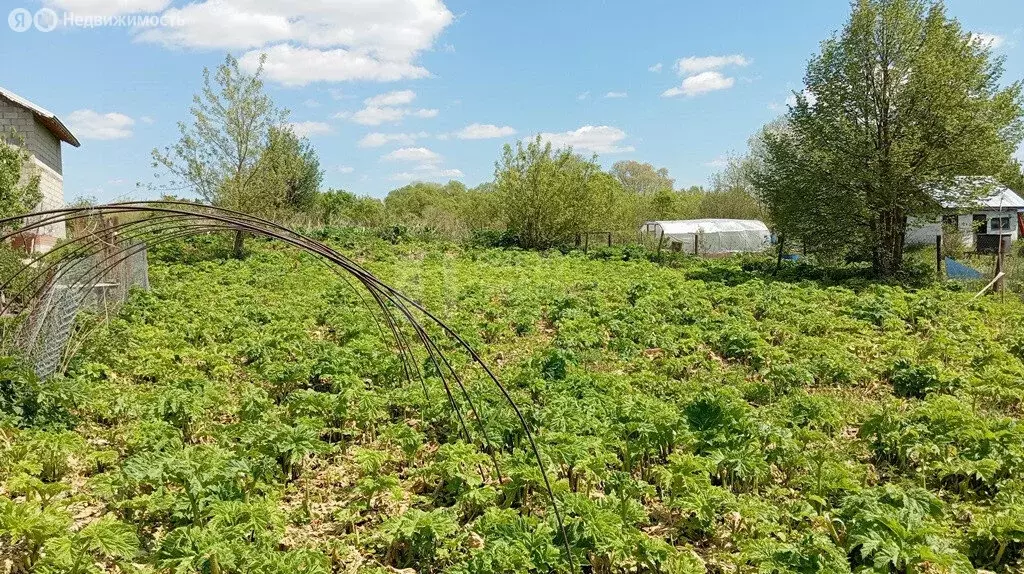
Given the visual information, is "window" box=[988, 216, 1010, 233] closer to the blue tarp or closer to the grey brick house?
the blue tarp

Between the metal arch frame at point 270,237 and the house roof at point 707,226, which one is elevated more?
the house roof at point 707,226

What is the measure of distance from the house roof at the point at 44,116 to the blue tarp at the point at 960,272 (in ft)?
98.4

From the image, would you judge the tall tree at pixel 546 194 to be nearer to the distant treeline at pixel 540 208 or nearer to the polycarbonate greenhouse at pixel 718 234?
the distant treeline at pixel 540 208

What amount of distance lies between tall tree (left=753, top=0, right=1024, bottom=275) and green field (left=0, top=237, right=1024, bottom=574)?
7494 mm

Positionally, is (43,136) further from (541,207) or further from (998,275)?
(998,275)

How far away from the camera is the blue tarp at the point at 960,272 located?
18.9m

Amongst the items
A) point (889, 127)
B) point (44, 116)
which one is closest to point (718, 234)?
point (889, 127)

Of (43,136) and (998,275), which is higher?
(43,136)

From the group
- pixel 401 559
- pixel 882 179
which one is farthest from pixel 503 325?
pixel 882 179

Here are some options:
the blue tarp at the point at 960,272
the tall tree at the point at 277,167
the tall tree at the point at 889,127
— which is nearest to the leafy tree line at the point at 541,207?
the tall tree at the point at 277,167

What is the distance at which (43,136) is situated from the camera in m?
23.6

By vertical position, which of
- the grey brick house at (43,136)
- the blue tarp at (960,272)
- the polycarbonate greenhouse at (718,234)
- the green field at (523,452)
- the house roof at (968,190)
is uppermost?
the grey brick house at (43,136)

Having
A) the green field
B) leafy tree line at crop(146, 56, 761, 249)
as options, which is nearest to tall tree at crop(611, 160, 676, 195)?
leafy tree line at crop(146, 56, 761, 249)

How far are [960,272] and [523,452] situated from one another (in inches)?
804
